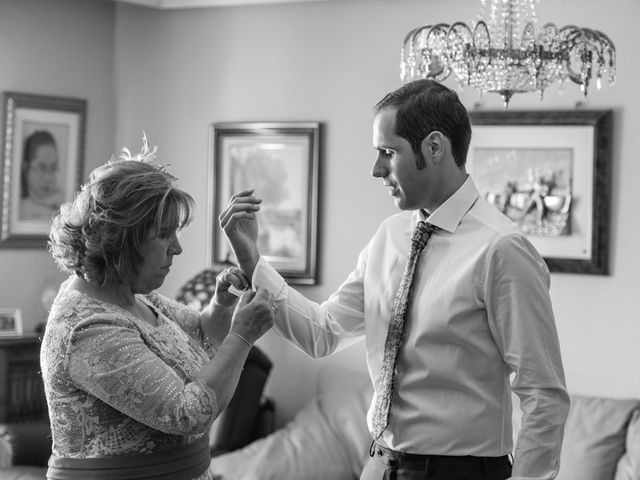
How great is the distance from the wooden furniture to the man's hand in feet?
9.02


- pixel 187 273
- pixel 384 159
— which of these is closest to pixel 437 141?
pixel 384 159

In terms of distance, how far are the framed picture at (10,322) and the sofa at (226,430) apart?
48 centimetres

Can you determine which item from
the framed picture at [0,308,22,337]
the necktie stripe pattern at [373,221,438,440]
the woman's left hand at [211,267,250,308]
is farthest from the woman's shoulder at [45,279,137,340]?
the framed picture at [0,308,22,337]

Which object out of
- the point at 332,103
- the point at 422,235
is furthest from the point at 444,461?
the point at 332,103

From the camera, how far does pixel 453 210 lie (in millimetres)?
2158

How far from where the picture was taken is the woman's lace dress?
1.97m

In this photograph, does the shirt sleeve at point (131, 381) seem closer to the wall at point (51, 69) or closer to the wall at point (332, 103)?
the wall at point (332, 103)

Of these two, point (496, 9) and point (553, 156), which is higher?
point (496, 9)

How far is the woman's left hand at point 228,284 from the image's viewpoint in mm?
2348

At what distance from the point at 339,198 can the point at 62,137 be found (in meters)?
1.60

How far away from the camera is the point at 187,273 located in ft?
17.3

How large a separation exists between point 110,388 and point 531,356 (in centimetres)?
86

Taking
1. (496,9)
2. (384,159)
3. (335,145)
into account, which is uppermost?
(496,9)

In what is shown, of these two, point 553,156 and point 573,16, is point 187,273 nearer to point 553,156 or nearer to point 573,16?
point 553,156
